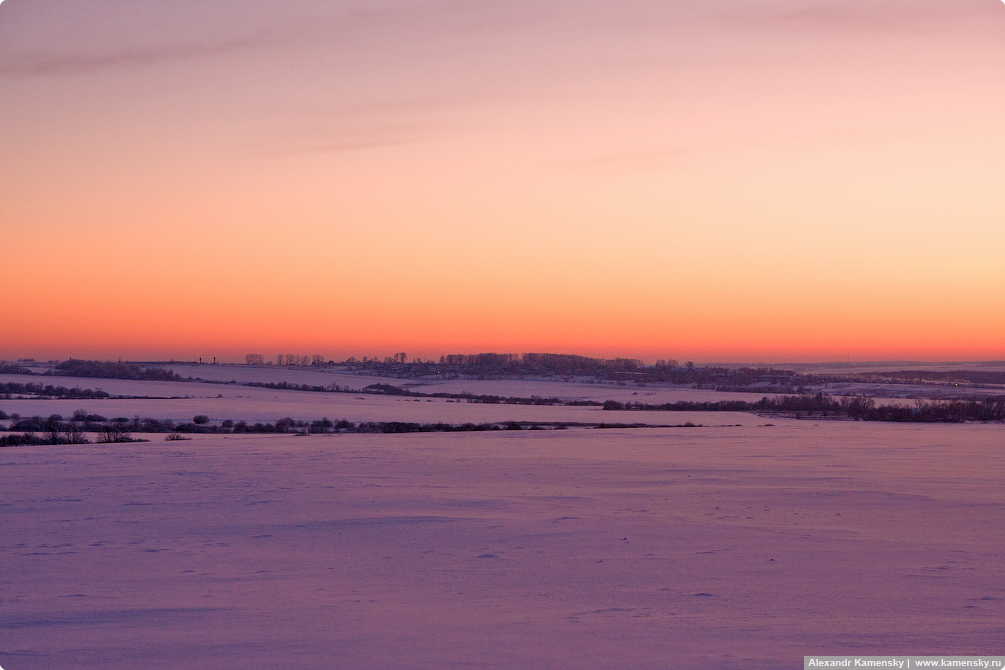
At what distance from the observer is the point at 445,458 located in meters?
17.6

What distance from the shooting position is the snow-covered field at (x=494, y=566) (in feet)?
17.2

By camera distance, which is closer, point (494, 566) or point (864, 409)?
point (494, 566)

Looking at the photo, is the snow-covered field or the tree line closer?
the snow-covered field

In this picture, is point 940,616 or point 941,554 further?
point 941,554

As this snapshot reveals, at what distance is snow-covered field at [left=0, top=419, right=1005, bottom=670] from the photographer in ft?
17.2

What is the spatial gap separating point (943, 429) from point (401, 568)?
82.7 ft

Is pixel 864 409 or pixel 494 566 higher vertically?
pixel 494 566

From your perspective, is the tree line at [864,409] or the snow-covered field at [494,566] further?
the tree line at [864,409]

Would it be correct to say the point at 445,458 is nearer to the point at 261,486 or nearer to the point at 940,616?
the point at 261,486

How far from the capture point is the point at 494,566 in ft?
24.5

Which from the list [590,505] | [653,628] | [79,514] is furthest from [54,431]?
[653,628]

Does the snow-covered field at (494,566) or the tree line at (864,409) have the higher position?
the snow-covered field at (494,566)

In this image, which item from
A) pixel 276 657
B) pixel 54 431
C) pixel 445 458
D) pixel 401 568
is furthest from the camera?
pixel 54 431

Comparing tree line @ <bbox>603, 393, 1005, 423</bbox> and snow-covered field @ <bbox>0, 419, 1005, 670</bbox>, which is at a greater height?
snow-covered field @ <bbox>0, 419, 1005, 670</bbox>
